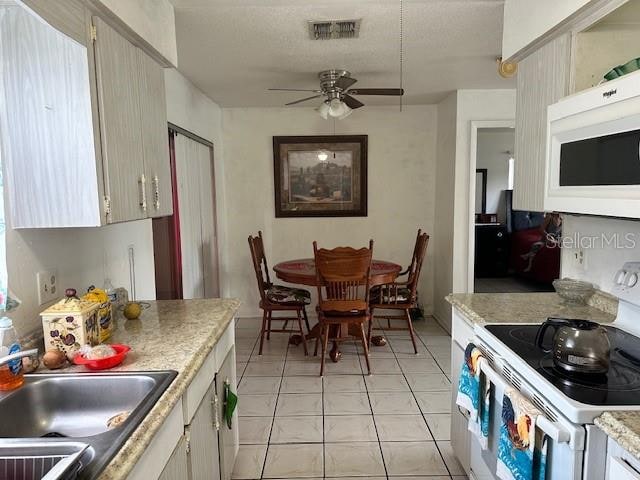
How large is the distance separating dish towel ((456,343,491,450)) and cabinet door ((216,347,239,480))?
98cm

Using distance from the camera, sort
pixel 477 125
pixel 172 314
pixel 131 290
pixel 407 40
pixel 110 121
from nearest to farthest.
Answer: pixel 110 121, pixel 172 314, pixel 131 290, pixel 407 40, pixel 477 125

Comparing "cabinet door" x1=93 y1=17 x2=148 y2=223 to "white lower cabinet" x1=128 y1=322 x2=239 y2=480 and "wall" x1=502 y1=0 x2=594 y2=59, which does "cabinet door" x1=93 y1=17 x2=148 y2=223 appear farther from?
"wall" x1=502 y1=0 x2=594 y2=59

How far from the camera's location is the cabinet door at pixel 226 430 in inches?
69.2

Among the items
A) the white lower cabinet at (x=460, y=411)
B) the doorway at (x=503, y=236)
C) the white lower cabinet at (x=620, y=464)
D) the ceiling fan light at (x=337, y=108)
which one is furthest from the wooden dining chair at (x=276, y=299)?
the doorway at (x=503, y=236)

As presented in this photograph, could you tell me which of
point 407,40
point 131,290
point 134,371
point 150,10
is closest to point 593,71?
point 407,40

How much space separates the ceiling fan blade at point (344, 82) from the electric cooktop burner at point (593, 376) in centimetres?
200

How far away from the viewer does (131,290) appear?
238cm

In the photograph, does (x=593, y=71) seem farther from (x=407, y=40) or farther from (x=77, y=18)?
(x=77, y=18)

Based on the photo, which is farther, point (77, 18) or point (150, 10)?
point (150, 10)

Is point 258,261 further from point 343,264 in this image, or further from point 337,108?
point 337,108

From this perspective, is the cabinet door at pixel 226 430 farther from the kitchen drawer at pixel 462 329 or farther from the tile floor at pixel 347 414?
the kitchen drawer at pixel 462 329

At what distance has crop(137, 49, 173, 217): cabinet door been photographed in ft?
5.79

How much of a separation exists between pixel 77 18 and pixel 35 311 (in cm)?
99

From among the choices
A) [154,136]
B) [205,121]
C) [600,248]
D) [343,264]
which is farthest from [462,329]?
[205,121]
